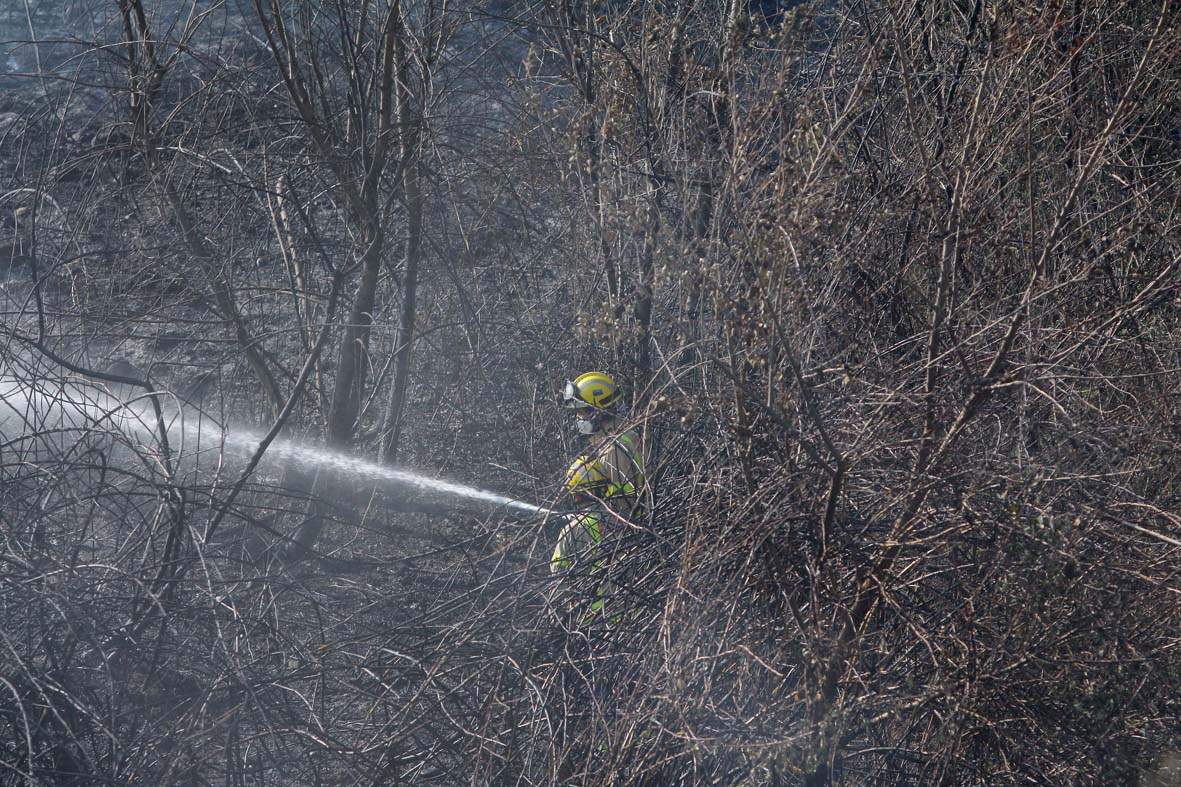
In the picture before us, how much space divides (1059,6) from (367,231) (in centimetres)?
379

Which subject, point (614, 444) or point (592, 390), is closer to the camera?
point (614, 444)

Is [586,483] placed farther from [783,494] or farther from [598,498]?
[783,494]

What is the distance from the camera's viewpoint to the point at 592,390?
5152 mm

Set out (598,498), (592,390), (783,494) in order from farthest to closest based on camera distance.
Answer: (592,390) < (598,498) < (783,494)

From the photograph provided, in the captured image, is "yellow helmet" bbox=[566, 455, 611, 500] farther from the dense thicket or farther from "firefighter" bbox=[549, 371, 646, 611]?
the dense thicket

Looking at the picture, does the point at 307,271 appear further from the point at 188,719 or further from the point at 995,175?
the point at 995,175

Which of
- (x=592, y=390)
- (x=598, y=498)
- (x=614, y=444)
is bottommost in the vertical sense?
(x=592, y=390)

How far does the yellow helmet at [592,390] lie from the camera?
5.07 metres

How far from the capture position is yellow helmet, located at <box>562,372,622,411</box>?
507cm

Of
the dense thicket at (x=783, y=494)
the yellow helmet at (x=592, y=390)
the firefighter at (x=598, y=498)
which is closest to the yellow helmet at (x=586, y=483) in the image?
the firefighter at (x=598, y=498)

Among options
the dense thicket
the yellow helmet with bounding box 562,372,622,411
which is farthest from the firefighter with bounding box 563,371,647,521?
the dense thicket

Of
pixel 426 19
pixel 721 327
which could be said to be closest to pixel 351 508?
pixel 426 19

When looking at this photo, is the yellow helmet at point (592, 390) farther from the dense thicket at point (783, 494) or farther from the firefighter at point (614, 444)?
the dense thicket at point (783, 494)

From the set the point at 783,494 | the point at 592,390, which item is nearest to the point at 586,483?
the point at 783,494
